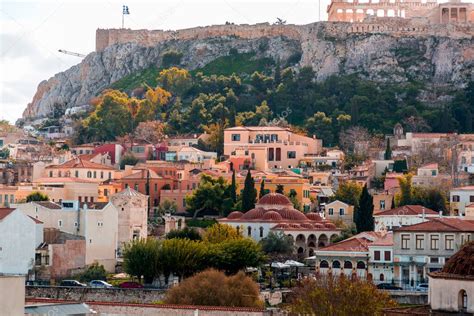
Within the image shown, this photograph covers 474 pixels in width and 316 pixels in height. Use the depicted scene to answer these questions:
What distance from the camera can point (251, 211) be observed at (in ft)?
302

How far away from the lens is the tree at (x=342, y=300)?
52.8 m

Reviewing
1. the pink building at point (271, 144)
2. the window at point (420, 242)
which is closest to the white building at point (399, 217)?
the window at point (420, 242)

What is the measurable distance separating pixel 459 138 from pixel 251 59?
3735cm

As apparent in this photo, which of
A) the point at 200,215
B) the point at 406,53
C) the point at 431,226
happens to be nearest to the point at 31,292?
the point at 431,226

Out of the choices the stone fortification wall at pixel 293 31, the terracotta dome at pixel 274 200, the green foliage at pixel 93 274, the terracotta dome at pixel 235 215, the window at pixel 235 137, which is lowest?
the green foliage at pixel 93 274

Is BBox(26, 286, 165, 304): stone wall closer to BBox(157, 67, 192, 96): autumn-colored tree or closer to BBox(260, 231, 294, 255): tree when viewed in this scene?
BBox(260, 231, 294, 255): tree

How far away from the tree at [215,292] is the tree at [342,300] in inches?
148

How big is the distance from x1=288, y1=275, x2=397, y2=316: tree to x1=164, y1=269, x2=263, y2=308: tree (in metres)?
3.75

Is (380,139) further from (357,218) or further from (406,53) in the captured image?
(357,218)

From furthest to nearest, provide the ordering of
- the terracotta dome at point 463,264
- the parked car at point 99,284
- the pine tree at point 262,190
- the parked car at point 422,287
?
the pine tree at point 262,190 < the parked car at point 99,284 < the parked car at point 422,287 < the terracotta dome at point 463,264

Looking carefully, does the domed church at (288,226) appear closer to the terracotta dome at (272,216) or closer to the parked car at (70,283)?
the terracotta dome at (272,216)

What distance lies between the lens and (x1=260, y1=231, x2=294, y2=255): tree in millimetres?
85375

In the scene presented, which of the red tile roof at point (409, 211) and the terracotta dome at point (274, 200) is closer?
the red tile roof at point (409, 211)

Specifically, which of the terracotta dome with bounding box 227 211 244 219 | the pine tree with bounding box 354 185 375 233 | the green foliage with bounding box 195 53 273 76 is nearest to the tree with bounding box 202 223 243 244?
the terracotta dome with bounding box 227 211 244 219
